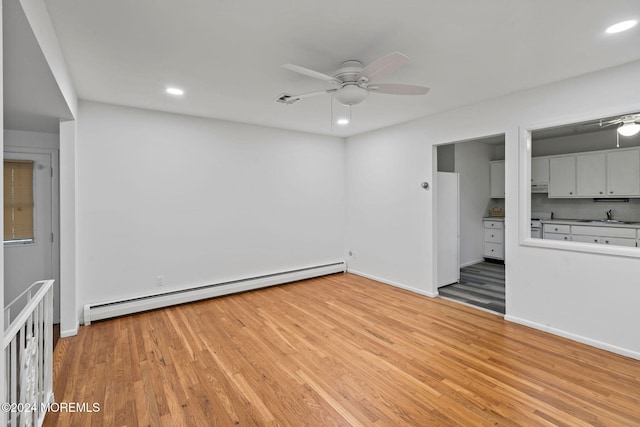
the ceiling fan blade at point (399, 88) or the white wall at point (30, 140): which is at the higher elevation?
the ceiling fan blade at point (399, 88)

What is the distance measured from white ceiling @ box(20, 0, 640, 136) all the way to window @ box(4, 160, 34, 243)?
1124 mm

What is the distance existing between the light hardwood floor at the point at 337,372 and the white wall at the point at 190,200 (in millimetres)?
699

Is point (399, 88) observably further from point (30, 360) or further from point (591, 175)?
point (591, 175)

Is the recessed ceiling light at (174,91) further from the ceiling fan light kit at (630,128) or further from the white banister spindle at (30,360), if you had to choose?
the ceiling fan light kit at (630,128)

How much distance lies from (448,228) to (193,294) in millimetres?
3890

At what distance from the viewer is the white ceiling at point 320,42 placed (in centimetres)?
198

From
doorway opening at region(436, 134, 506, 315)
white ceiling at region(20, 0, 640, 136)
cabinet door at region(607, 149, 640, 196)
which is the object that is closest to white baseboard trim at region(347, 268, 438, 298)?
doorway opening at region(436, 134, 506, 315)

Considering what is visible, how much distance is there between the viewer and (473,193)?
6.44 metres

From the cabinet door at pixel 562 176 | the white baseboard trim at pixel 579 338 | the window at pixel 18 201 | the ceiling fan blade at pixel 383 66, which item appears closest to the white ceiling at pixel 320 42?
the ceiling fan blade at pixel 383 66

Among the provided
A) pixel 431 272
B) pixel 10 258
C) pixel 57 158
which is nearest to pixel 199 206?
pixel 57 158

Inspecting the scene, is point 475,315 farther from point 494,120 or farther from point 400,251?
point 494,120

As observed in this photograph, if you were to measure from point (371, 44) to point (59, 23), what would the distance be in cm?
216

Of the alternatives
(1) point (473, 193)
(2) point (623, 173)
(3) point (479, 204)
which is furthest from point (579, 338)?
(3) point (479, 204)

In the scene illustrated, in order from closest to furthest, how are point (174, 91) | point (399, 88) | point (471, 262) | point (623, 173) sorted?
point (399, 88) → point (174, 91) → point (623, 173) → point (471, 262)
